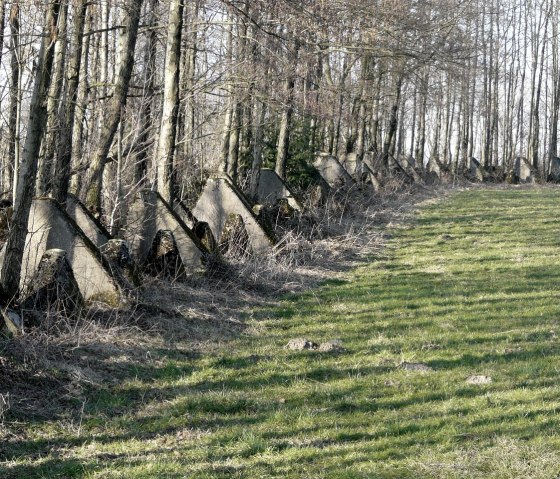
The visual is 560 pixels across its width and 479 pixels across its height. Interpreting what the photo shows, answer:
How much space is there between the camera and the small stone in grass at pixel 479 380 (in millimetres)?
6828

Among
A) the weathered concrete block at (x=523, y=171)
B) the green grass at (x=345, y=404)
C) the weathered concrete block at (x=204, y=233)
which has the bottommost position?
the green grass at (x=345, y=404)

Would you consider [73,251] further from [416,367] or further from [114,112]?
[416,367]

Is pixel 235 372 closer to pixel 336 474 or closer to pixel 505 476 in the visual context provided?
pixel 336 474

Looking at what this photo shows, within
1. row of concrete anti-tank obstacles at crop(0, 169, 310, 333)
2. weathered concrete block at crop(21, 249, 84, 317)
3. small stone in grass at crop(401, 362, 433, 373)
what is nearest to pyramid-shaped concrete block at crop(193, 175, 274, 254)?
row of concrete anti-tank obstacles at crop(0, 169, 310, 333)

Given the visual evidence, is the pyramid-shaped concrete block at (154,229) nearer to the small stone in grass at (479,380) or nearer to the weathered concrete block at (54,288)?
the weathered concrete block at (54,288)

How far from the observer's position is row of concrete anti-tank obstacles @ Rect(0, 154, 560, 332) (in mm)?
7938

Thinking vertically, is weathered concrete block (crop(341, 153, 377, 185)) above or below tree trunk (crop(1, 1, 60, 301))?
above

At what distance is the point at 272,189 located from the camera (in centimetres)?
1819

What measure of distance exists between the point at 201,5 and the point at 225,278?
5931mm

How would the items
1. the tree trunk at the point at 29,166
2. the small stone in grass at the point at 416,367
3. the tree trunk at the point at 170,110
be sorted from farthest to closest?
the tree trunk at the point at 170,110 < the small stone in grass at the point at 416,367 < the tree trunk at the point at 29,166

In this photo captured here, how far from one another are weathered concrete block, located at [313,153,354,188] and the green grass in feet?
44.2

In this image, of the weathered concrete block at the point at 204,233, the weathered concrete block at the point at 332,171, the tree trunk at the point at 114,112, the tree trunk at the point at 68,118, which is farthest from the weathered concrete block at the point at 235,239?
the weathered concrete block at the point at 332,171

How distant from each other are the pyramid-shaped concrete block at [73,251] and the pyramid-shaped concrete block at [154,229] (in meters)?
1.89

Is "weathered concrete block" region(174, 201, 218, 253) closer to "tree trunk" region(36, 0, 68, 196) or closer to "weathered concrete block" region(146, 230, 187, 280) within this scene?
"weathered concrete block" region(146, 230, 187, 280)
